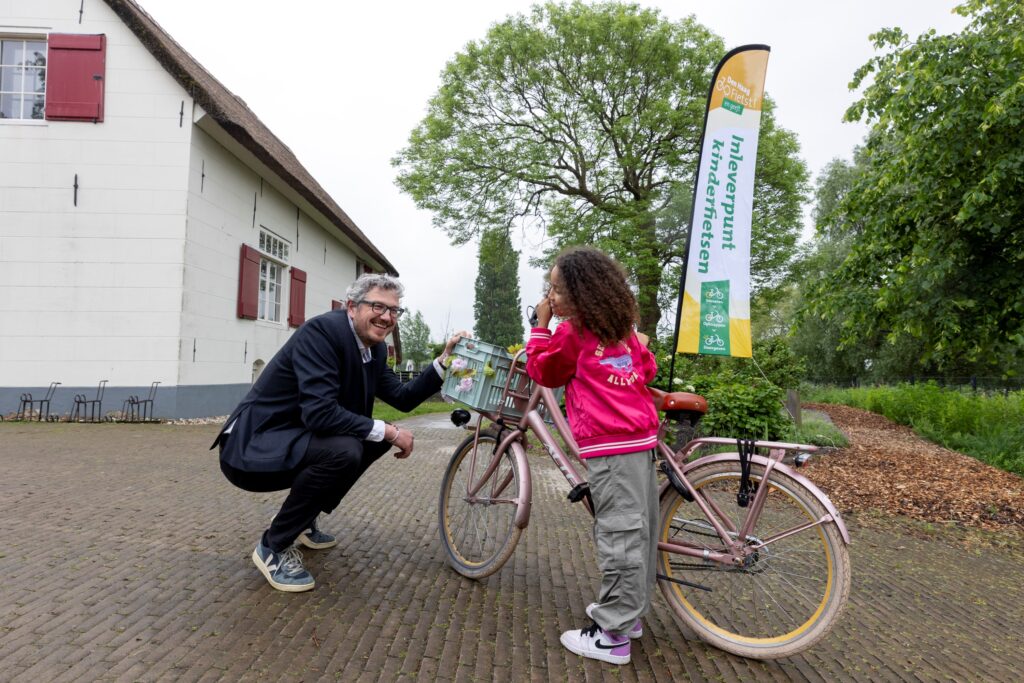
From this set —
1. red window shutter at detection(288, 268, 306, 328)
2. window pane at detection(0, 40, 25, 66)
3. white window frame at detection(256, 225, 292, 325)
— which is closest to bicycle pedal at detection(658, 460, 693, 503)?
white window frame at detection(256, 225, 292, 325)

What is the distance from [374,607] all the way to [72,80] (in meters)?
11.3

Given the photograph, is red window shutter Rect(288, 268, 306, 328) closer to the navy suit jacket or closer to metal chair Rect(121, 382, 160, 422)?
metal chair Rect(121, 382, 160, 422)

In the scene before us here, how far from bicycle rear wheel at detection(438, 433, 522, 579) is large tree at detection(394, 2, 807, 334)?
1440cm

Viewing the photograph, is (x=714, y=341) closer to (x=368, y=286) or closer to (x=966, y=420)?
(x=368, y=286)

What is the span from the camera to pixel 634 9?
18.5 m

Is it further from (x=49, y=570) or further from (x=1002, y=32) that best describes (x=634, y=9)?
(x=49, y=570)

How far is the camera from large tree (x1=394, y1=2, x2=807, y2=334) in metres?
18.0

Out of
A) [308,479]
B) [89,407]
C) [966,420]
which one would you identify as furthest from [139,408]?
[966,420]

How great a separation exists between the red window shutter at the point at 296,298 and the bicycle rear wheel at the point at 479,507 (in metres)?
12.0

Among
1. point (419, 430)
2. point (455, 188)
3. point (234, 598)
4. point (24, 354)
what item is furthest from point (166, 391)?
point (455, 188)

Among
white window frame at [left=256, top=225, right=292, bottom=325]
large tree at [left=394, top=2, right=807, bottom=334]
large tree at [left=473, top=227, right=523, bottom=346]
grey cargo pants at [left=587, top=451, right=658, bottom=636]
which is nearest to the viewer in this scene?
grey cargo pants at [left=587, top=451, right=658, bottom=636]

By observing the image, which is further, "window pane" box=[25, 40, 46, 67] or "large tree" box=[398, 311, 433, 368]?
→ "large tree" box=[398, 311, 433, 368]

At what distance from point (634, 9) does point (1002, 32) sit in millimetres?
12801

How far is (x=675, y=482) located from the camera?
253cm
